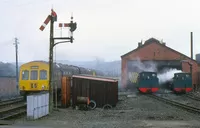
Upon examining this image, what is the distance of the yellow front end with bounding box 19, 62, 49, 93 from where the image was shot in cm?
2292

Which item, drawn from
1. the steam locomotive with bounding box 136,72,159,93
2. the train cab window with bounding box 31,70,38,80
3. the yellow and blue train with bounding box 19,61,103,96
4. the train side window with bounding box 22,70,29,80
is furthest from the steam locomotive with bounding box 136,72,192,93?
the train side window with bounding box 22,70,29,80

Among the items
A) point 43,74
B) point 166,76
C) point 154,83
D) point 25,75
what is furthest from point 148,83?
point 25,75

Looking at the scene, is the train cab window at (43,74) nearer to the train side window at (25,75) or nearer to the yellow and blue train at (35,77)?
the yellow and blue train at (35,77)

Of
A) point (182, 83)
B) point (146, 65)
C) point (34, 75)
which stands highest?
point (146, 65)

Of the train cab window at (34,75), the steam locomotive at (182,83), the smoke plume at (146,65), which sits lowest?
the steam locomotive at (182,83)

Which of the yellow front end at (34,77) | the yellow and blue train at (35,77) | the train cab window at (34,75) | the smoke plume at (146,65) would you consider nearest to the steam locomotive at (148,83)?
the smoke plume at (146,65)

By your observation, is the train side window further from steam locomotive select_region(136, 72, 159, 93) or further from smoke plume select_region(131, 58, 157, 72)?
smoke plume select_region(131, 58, 157, 72)

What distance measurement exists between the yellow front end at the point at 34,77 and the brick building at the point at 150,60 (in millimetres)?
27067

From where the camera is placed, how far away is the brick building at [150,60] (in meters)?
49.0

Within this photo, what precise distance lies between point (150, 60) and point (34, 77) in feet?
96.3

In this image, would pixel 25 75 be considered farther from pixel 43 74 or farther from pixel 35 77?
pixel 43 74

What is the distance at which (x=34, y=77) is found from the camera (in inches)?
911

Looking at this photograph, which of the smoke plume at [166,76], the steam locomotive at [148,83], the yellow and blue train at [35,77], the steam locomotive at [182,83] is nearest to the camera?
the yellow and blue train at [35,77]

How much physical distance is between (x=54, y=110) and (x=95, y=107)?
119 inches
